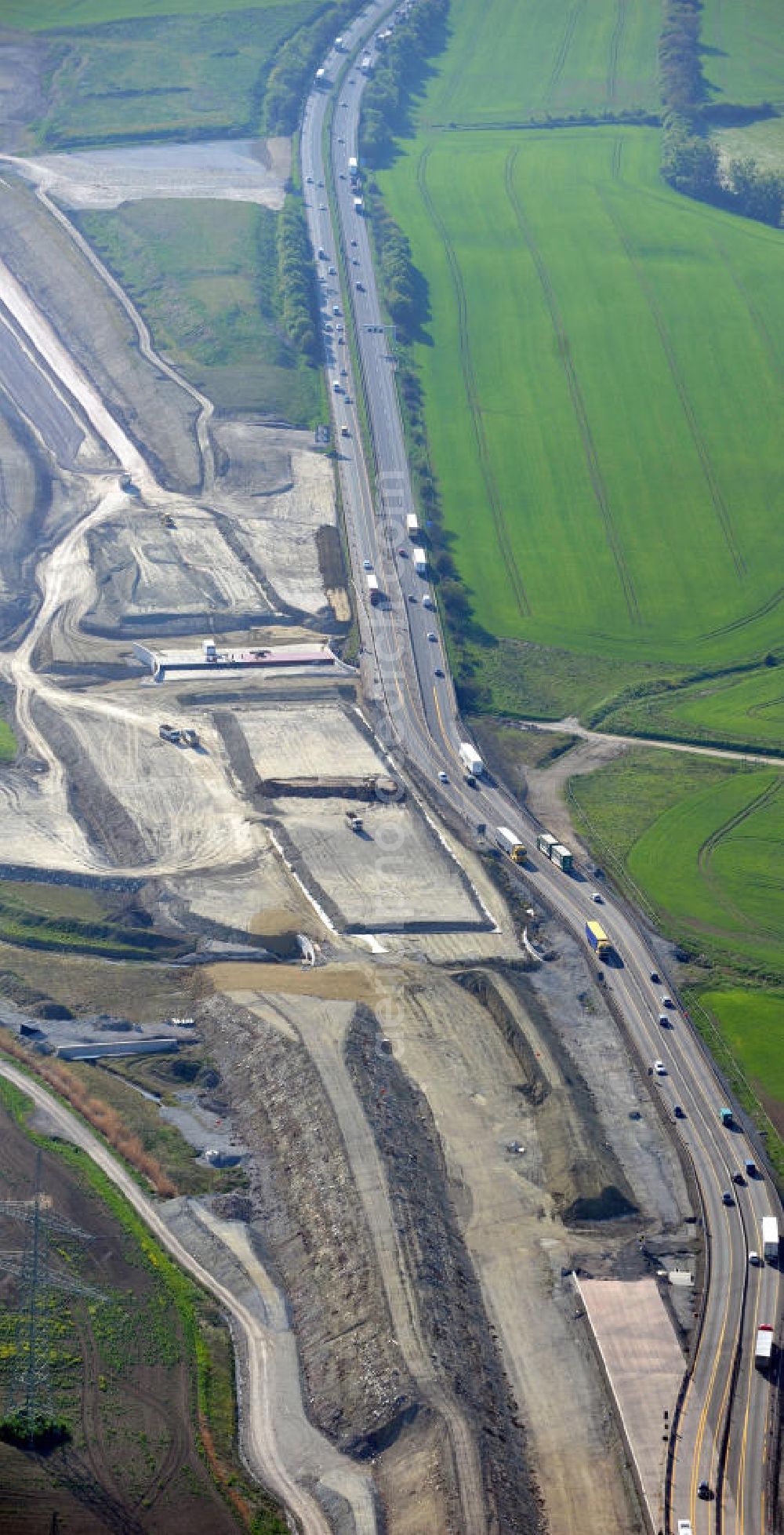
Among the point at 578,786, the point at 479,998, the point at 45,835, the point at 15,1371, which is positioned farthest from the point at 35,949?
the point at 578,786

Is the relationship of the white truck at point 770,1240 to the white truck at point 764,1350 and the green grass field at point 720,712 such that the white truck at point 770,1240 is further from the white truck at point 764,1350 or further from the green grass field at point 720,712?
the green grass field at point 720,712

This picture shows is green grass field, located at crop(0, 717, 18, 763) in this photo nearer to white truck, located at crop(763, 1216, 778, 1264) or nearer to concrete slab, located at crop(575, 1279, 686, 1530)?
concrete slab, located at crop(575, 1279, 686, 1530)

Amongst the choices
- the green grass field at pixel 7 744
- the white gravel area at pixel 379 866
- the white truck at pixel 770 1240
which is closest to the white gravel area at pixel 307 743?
the white gravel area at pixel 379 866

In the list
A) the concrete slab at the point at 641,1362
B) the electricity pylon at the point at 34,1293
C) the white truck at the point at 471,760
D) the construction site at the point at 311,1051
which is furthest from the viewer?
the white truck at the point at 471,760

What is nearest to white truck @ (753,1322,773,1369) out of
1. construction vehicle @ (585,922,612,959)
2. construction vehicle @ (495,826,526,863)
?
construction vehicle @ (585,922,612,959)

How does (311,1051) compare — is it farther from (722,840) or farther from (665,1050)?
(722,840)
